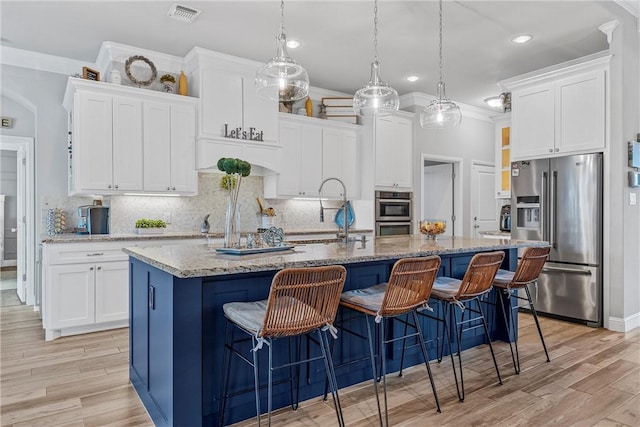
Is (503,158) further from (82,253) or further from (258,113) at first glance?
(82,253)

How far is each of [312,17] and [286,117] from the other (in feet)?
5.61

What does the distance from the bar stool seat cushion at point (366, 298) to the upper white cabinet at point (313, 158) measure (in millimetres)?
2975

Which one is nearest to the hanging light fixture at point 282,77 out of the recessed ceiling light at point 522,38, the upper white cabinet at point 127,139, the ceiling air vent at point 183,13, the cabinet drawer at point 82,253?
the ceiling air vent at point 183,13

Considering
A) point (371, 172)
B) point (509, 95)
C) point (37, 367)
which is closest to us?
point (37, 367)

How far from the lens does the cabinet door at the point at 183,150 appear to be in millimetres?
4477

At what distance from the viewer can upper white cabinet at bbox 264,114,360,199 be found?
532cm

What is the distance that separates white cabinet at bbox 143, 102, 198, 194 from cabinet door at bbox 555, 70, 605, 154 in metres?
3.97

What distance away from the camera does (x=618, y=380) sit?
9.20ft

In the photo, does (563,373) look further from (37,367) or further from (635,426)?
(37,367)

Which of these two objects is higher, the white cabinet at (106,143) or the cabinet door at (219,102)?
the cabinet door at (219,102)

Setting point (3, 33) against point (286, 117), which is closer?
point (3, 33)

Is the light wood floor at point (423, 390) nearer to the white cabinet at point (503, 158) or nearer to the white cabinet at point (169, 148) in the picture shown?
the white cabinet at point (169, 148)

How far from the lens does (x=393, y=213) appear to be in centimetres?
604

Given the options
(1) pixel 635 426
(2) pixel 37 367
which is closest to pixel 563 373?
(1) pixel 635 426
